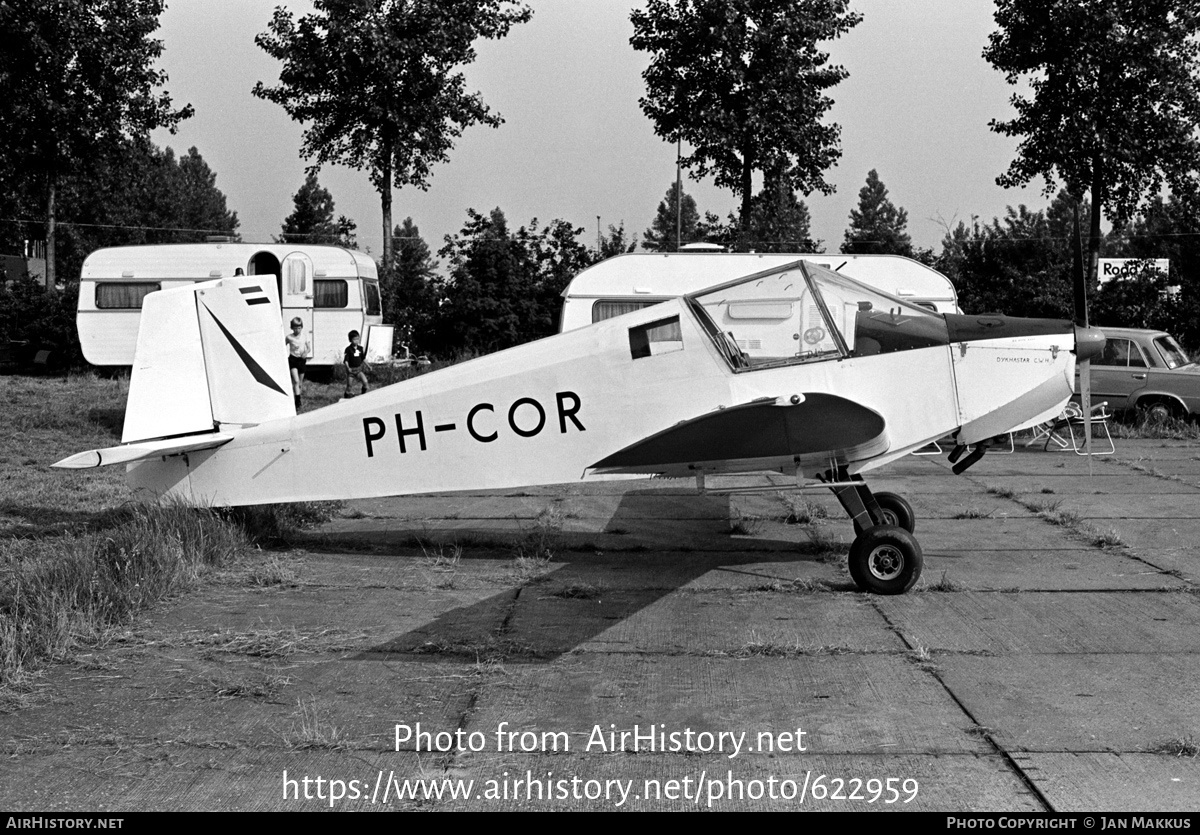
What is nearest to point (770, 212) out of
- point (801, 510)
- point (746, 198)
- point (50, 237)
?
point (746, 198)

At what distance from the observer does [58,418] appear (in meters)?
16.8

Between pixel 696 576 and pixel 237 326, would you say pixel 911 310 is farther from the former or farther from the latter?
pixel 237 326

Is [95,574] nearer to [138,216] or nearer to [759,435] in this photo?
[759,435]

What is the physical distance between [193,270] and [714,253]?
12.9 meters

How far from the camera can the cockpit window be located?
25.2 feet

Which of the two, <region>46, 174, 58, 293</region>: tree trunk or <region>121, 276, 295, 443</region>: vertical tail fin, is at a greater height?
<region>46, 174, 58, 293</region>: tree trunk

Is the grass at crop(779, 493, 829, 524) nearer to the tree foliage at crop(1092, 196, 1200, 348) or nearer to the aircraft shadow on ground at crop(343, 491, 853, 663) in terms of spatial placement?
the aircraft shadow on ground at crop(343, 491, 853, 663)

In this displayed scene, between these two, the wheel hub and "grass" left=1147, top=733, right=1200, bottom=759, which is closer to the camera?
"grass" left=1147, top=733, right=1200, bottom=759

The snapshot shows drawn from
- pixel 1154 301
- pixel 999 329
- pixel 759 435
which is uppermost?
pixel 1154 301

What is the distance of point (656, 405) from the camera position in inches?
307

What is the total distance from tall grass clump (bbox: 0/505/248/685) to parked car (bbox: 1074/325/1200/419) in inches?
529

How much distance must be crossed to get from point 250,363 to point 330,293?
17.1 metres

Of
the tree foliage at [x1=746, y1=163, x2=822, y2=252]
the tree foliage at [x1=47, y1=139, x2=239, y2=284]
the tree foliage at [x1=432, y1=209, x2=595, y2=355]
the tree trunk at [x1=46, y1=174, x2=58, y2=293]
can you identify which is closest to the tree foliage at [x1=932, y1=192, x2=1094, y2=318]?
the tree foliage at [x1=746, y1=163, x2=822, y2=252]

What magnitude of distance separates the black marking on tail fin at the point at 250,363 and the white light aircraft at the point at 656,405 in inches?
0.9
